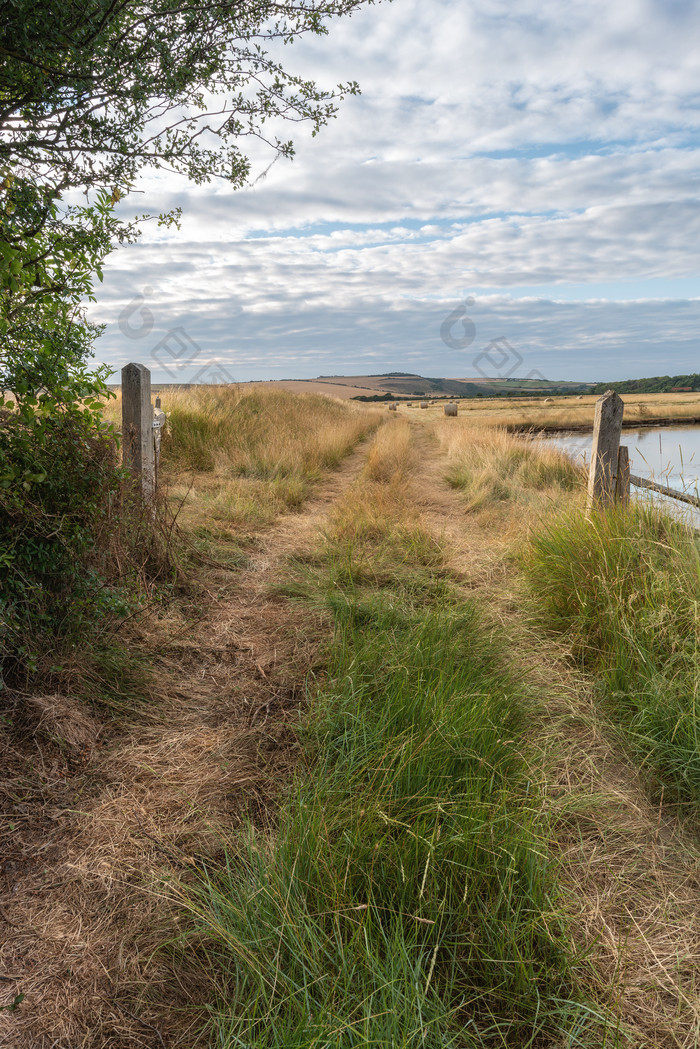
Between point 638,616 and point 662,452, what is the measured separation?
16.8ft

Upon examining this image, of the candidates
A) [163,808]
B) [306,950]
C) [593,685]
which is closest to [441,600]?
[593,685]

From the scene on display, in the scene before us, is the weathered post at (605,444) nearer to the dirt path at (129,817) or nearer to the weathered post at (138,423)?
the dirt path at (129,817)

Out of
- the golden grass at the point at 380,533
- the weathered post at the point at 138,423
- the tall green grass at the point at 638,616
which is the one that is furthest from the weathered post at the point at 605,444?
the weathered post at the point at 138,423

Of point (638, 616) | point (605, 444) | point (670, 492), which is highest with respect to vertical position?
point (605, 444)

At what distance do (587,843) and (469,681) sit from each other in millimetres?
774

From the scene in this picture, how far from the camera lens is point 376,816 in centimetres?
193

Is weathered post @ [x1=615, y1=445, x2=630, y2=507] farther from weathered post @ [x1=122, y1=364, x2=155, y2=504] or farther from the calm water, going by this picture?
weathered post @ [x1=122, y1=364, x2=155, y2=504]

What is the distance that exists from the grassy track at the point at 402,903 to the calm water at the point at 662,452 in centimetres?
235

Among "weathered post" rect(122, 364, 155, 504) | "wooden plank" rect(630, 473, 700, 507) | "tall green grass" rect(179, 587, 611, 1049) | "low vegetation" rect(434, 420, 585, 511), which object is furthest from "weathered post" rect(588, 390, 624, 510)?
"weathered post" rect(122, 364, 155, 504)

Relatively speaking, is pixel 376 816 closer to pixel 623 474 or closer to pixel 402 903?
pixel 402 903

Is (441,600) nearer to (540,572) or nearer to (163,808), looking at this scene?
(540,572)

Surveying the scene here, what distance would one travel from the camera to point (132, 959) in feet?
5.71

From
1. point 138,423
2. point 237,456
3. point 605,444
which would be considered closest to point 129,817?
point 138,423

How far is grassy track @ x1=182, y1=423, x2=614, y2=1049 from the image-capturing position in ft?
4.89
